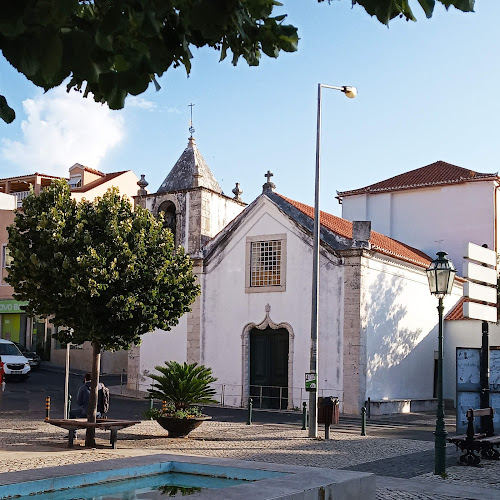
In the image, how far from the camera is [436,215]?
34.9 m

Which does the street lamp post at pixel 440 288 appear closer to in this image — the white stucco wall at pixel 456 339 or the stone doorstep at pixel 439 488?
the stone doorstep at pixel 439 488

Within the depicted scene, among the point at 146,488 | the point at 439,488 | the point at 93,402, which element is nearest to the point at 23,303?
the point at 93,402

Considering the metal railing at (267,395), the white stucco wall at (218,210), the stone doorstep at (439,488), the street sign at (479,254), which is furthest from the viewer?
the white stucco wall at (218,210)

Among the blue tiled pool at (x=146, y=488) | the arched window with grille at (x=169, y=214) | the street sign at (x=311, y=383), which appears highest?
the arched window with grille at (x=169, y=214)

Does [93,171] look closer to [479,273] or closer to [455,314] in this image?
[455,314]

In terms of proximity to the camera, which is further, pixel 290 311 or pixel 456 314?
pixel 456 314

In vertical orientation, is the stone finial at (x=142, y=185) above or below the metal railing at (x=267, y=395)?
above

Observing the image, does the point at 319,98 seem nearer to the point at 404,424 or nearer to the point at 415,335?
the point at 404,424

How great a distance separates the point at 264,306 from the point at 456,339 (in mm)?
8179

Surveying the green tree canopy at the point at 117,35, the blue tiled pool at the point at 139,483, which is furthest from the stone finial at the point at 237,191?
the green tree canopy at the point at 117,35

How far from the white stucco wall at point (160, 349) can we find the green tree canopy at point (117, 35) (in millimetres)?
26132

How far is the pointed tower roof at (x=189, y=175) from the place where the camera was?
31.1m

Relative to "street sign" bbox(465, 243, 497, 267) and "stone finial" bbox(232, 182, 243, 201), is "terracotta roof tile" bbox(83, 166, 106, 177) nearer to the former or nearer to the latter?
"stone finial" bbox(232, 182, 243, 201)

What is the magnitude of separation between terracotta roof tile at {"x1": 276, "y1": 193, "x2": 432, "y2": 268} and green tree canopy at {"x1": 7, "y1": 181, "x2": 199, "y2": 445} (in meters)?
11.4
